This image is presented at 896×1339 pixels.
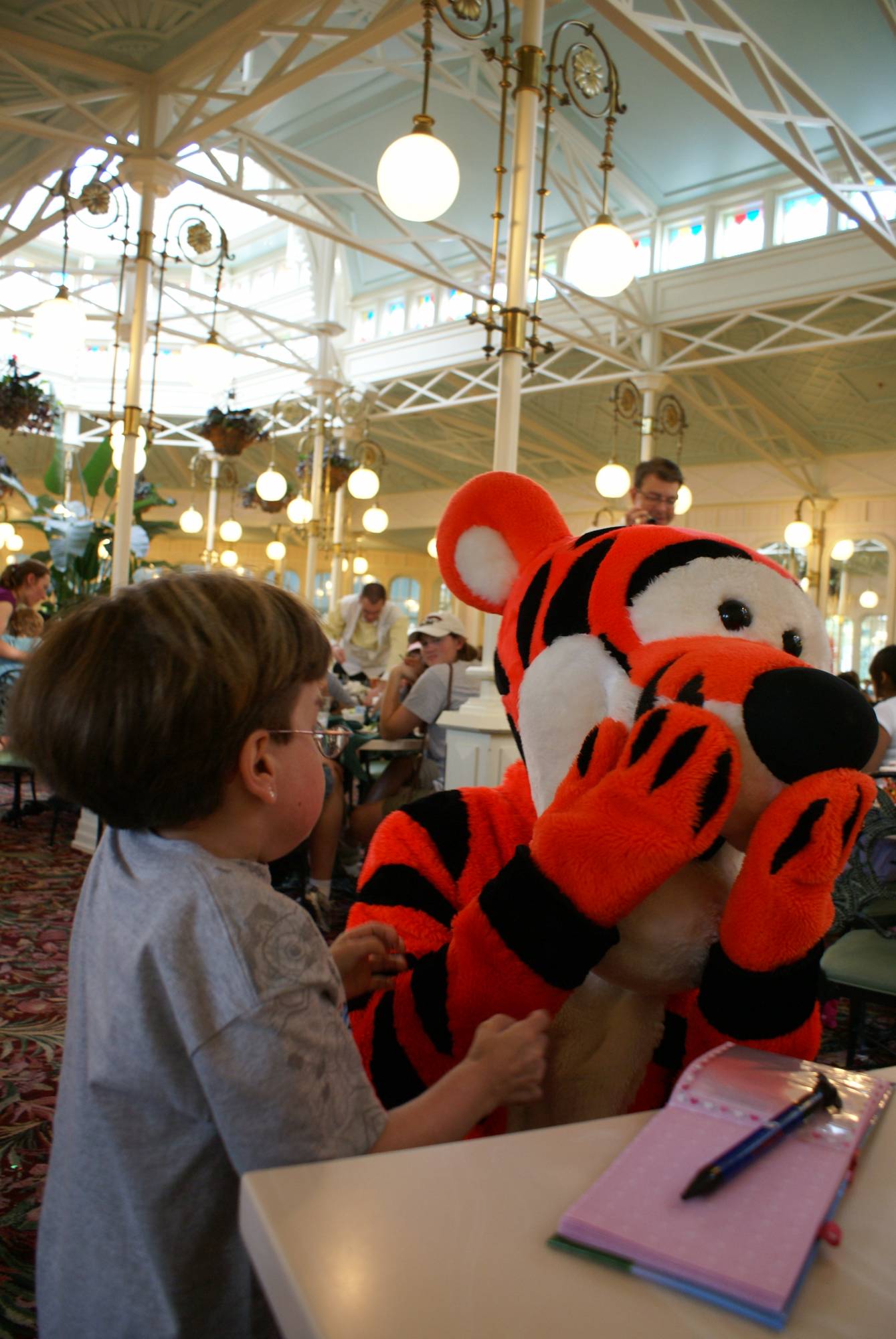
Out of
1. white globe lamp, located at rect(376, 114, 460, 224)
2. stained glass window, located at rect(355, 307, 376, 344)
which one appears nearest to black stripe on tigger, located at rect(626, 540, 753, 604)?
white globe lamp, located at rect(376, 114, 460, 224)

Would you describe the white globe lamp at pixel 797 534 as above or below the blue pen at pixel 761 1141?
above

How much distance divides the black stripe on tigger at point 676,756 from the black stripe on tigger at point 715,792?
0.03m

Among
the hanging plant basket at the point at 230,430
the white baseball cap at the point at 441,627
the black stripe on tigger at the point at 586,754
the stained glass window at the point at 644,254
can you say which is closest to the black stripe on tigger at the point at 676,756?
the black stripe on tigger at the point at 586,754

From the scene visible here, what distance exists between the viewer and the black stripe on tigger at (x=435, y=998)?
105 cm

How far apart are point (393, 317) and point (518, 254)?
945 centimetres

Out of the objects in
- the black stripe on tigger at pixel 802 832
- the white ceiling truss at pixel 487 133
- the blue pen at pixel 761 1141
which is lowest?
the blue pen at pixel 761 1141

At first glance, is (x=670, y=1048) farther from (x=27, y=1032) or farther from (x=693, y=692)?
(x=27, y=1032)

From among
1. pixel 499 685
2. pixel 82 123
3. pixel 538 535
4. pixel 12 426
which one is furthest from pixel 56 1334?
pixel 12 426

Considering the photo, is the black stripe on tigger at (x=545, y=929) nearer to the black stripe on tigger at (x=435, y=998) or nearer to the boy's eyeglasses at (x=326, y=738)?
the black stripe on tigger at (x=435, y=998)

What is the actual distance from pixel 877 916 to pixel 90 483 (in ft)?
16.8

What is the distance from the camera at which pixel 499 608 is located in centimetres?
147

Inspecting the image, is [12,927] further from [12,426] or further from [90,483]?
[12,426]

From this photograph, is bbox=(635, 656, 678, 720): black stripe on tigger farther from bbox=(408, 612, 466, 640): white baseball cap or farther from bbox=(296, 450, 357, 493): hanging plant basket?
bbox=(296, 450, 357, 493): hanging plant basket

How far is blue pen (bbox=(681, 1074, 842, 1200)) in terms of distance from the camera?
1.98ft
